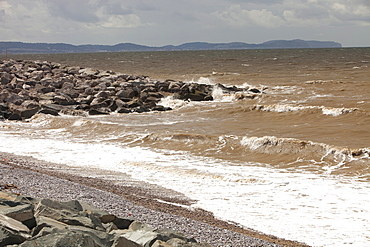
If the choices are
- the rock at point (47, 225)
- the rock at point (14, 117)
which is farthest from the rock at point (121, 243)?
the rock at point (14, 117)

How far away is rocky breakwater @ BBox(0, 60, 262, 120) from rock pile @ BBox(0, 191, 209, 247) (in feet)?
58.0

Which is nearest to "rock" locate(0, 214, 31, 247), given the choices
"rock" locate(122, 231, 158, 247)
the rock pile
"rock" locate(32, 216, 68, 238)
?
the rock pile

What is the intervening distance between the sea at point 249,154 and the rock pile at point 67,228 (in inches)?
119

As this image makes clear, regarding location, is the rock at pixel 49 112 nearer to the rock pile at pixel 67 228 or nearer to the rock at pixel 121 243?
the rock pile at pixel 67 228

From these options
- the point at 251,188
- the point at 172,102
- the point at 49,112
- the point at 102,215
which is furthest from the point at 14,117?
the point at 102,215

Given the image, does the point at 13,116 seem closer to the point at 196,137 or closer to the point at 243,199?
the point at 196,137

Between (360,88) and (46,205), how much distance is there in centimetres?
2912

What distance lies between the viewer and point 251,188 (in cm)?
1051

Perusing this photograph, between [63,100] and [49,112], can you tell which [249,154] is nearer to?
[49,112]

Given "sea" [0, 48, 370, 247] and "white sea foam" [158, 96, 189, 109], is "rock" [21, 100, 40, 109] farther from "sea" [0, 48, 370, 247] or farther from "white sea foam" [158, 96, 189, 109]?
"white sea foam" [158, 96, 189, 109]

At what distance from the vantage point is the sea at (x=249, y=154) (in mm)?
8586

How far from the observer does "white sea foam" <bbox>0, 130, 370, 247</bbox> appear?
7902 mm

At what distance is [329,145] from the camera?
47.6 ft

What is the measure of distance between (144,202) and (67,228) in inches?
150
